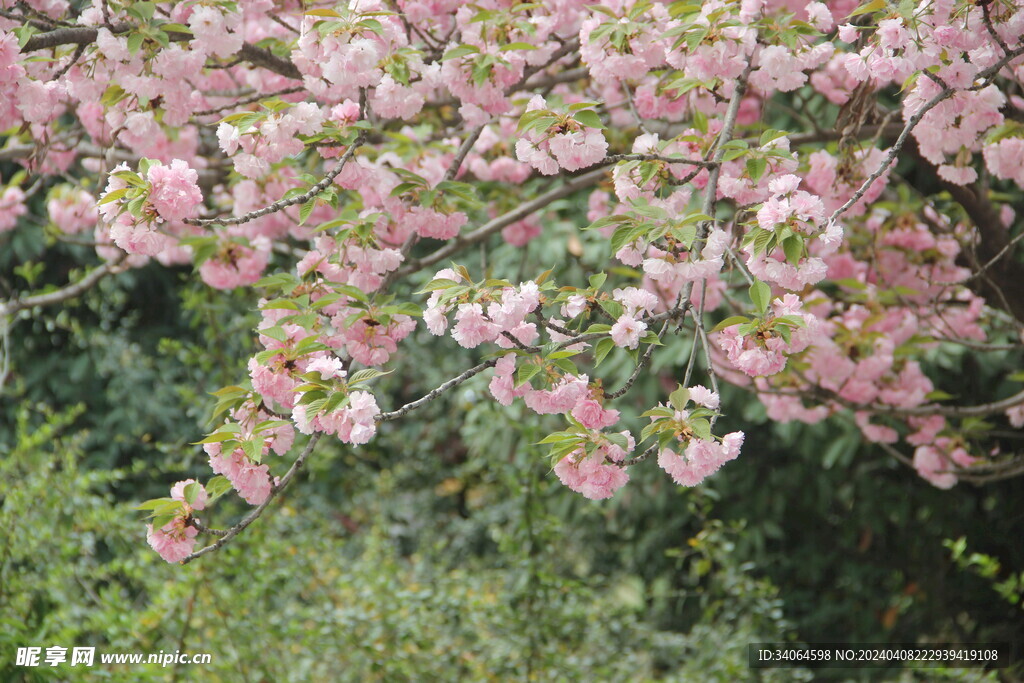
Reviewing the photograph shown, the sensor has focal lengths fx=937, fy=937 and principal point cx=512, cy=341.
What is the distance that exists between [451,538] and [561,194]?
9.70ft

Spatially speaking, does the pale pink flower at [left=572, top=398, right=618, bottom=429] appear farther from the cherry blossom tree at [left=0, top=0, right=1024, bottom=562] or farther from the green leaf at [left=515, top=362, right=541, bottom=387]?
the green leaf at [left=515, top=362, right=541, bottom=387]

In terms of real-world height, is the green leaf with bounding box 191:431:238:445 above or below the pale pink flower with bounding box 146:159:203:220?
below

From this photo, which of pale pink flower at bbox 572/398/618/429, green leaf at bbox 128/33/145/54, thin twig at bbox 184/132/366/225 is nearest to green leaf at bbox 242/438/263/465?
thin twig at bbox 184/132/366/225

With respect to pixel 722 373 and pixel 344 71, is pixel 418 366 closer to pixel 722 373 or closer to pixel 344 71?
pixel 722 373

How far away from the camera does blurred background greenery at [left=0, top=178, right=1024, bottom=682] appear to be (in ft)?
9.50

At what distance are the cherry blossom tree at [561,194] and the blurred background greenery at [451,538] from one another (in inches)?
22.9

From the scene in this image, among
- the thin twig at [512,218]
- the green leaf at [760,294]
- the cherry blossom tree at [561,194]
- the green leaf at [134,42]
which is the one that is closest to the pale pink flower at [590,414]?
the cherry blossom tree at [561,194]

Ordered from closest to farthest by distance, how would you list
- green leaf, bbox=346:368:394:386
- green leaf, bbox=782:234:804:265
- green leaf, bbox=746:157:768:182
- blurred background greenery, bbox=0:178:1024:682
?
green leaf, bbox=782:234:804:265 → green leaf, bbox=346:368:394:386 → green leaf, bbox=746:157:768:182 → blurred background greenery, bbox=0:178:1024:682

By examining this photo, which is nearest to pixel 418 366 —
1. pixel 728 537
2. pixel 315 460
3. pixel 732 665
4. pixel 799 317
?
pixel 315 460

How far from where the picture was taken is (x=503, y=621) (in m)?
3.11

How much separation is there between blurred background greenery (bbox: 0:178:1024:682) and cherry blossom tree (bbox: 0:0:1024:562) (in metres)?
0.58

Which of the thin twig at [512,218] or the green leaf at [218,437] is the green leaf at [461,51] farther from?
the green leaf at [218,437]

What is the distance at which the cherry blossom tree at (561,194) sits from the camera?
1.57 m

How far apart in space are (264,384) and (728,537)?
270 centimetres
